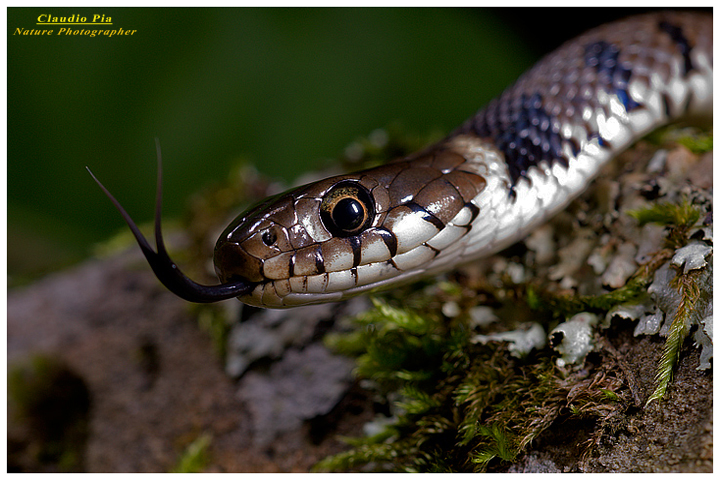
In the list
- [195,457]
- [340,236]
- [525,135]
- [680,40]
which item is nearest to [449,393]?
[340,236]

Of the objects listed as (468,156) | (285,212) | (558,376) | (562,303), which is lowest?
(558,376)

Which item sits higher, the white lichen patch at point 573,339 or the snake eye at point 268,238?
the snake eye at point 268,238

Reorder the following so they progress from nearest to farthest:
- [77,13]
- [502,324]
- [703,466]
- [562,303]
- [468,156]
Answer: [703,466], [562,303], [502,324], [468,156], [77,13]

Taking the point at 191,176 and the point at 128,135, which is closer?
the point at 128,135

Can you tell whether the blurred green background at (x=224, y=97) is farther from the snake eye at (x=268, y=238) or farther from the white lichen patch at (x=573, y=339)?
the white lichen patch at (x=573, y=339)

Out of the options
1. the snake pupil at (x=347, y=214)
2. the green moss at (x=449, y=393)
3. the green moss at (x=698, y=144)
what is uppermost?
the green moss at (x=698, y=144)

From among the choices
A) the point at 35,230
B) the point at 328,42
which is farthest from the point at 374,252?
the point at 35,230

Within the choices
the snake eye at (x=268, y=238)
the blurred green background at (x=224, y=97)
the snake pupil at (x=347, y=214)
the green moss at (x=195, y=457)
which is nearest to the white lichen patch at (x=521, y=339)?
the snake pupil at (x=347, y=214)

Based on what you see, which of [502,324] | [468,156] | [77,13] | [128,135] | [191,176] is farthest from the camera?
[191,176]

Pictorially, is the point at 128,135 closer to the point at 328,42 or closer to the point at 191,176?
the point at 191,176
